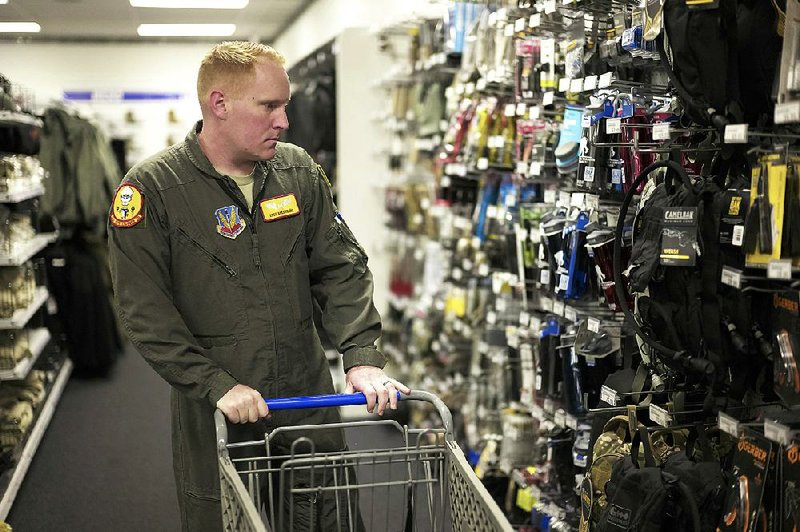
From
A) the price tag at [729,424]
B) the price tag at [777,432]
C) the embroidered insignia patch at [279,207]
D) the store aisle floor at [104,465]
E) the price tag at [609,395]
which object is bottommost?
the store aisle floor at [104,465]

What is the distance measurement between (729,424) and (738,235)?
1.79ft

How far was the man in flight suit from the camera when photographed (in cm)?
245

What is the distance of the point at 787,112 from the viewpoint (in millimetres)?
2381

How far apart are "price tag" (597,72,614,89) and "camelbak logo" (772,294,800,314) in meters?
1.17

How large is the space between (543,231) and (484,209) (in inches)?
44.6

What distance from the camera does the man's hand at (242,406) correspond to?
2303 mm

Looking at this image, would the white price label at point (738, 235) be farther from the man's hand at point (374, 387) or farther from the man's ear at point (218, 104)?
the man's ear at point (218, 104)

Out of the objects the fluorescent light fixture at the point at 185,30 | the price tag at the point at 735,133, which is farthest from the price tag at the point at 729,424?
the fluorescent light fixture at the point at 185,30

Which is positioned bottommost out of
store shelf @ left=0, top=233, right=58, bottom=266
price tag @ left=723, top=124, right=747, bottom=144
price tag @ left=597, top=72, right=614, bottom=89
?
store shelf @ left=0, top=233, right=58, bottom=266

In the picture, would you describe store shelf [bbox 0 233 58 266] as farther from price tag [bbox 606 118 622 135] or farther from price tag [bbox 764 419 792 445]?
price tag [bbox 764 419 792 445]

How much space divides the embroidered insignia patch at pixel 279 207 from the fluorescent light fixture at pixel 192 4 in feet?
7.93

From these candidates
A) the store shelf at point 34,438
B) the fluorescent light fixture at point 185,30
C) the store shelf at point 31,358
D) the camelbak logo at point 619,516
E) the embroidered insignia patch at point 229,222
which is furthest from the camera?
the fluorescent light fixture at point 185,30

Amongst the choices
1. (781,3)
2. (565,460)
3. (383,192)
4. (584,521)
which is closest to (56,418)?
(383,192)

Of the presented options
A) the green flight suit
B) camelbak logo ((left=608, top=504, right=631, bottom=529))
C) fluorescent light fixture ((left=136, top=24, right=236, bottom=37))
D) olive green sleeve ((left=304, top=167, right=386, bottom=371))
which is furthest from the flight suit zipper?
fluorescent light fixture ((left=136, top=24, right=236, bottom=37))
